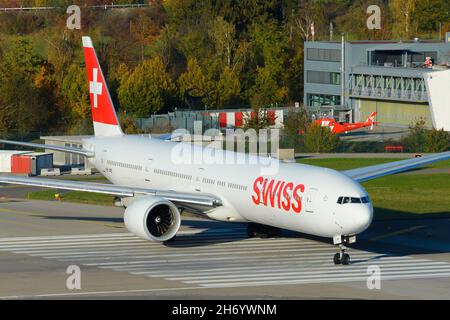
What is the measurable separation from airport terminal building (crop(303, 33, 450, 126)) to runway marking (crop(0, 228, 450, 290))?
3183 inches

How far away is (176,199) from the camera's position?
54.0 metres

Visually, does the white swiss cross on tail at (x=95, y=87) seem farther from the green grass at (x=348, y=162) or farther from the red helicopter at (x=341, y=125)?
the red helicopter at (x=341, y=125)

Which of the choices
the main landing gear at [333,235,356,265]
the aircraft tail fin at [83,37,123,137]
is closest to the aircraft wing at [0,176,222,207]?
the main landing gear at [333,235,356,265]

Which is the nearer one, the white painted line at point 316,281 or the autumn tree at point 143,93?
the white painted line at point 316,281

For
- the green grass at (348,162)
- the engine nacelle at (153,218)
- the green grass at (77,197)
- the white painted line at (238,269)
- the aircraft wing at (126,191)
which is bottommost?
the white painted line at (238,269)

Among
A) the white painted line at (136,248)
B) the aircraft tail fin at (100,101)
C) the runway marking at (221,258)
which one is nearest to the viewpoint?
the runway marking at (221,258)

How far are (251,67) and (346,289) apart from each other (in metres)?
130

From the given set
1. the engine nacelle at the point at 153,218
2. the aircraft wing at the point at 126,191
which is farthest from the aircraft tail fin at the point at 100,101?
the engine nacelle at the point at 153,218

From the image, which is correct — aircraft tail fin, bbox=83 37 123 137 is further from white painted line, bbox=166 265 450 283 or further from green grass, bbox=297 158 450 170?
green grass, bbox=297 158 450 170

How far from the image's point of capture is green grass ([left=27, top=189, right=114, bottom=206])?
7375cm

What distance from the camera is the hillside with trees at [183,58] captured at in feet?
462

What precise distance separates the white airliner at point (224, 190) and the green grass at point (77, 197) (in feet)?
26.7
